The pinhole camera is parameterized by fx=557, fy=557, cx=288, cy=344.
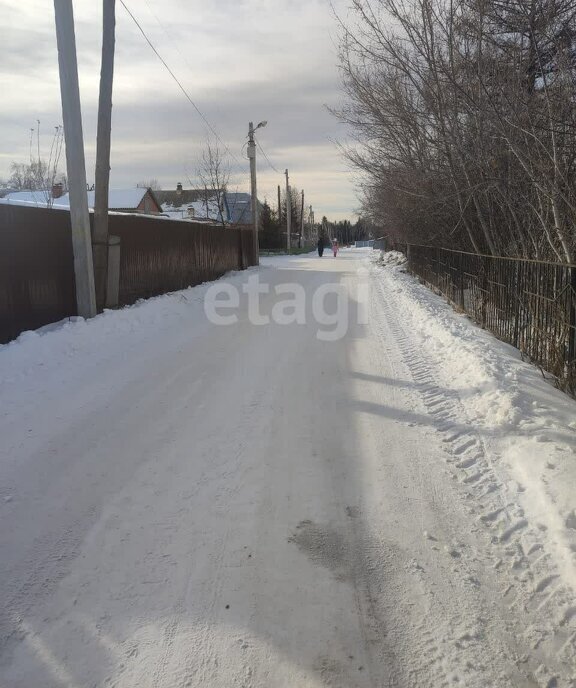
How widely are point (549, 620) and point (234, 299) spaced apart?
43.2 feet

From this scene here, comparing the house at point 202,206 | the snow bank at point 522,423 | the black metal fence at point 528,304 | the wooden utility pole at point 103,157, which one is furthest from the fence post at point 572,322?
the house at point 202,206

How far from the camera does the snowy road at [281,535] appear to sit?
2412mm

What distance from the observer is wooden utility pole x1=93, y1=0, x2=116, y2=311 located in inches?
396

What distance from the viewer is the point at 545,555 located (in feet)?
10.00

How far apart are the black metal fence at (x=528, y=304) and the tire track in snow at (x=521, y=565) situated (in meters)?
1.70

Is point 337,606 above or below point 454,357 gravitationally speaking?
below

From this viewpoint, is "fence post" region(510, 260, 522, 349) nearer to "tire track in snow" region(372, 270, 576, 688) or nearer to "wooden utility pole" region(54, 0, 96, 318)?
"tire track in snow" region(372, 270, 576, 688)

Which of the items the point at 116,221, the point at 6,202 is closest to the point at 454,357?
the point at 6,202

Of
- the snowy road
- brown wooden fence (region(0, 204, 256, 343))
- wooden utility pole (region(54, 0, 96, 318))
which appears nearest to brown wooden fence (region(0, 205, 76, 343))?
brown wooden fence (region(0, 204, 256, 343))

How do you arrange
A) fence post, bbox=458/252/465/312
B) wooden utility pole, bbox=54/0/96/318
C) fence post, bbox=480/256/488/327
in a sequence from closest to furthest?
wooden utility pole, bbox=54/0/96/318 → fence post, bbox=480/256/488/327 → fence post, bbox=458/252/465/312

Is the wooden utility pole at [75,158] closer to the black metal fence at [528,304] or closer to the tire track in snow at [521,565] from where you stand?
the tire track in snow at [521,565]

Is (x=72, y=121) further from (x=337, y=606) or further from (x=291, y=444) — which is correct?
(x=337, y=606)

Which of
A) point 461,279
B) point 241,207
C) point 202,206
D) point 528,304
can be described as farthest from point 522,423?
point 202,206

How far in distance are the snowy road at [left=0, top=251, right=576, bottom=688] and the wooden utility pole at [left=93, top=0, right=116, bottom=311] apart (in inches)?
170
